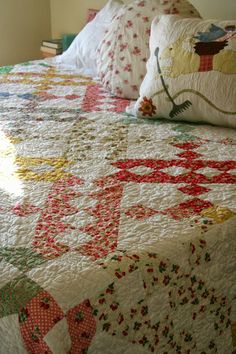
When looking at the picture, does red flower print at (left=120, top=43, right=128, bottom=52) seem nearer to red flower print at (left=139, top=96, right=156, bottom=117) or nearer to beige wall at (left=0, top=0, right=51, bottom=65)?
red flower print at (left=139, top=96, right=156, bottom=117)

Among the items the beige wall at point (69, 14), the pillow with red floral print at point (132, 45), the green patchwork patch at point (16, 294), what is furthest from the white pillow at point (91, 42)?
the green patchwork patch at point (16, 294)

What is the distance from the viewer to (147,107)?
1774 millimetres

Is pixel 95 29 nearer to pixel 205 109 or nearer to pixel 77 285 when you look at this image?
pixel 205 109

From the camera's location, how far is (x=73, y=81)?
233cm

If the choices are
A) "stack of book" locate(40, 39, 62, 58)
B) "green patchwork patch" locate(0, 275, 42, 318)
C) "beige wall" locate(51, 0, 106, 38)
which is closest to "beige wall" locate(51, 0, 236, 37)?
"beige wall" locate(51, 0, 106, 38)

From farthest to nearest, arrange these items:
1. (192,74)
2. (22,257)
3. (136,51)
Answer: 1. (136,51)
2. (192,74)
3. (22,257)

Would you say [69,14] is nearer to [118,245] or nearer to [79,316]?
[118,245]

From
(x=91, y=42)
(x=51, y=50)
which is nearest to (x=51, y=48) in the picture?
(x=51, y=50)

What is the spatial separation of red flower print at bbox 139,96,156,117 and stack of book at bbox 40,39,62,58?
1.61 m

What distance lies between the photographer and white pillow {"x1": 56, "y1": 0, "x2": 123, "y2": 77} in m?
2.48

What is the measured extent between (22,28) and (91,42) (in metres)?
1.14

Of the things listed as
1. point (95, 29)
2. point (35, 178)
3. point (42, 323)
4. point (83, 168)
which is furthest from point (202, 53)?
point (42, 323)

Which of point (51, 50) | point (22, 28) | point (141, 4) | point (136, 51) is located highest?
point (141, 4)

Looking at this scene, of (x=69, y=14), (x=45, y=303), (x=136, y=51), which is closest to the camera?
(x=45, y=303)
